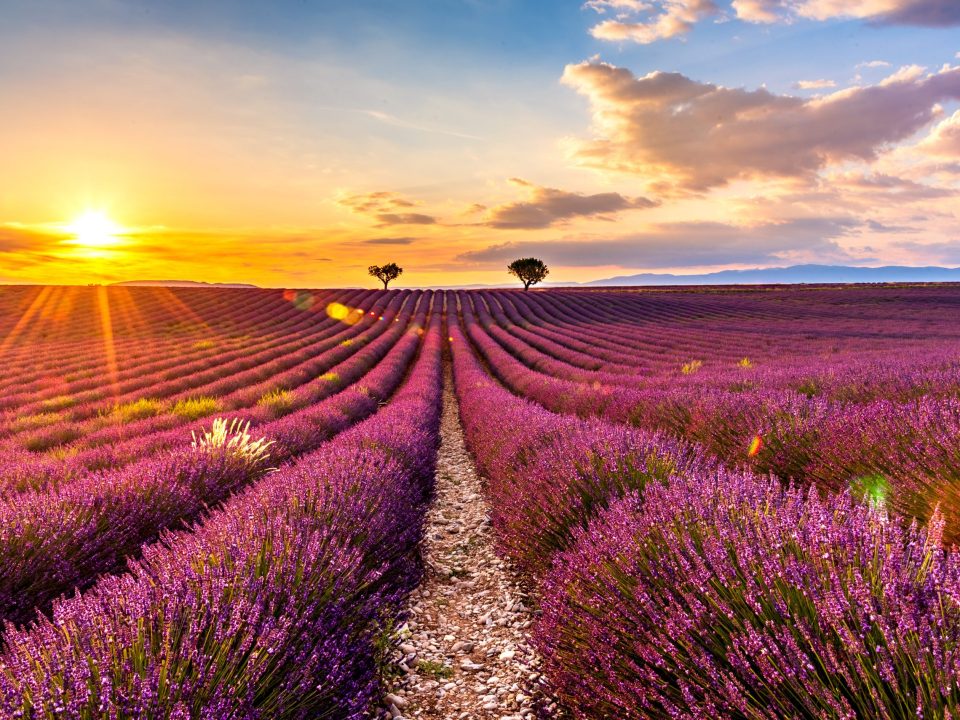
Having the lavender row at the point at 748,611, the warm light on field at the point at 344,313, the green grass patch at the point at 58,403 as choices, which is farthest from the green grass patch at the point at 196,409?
the warm light on field at the point at 344,313

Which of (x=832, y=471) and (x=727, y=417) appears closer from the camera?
(x=832, y=471)

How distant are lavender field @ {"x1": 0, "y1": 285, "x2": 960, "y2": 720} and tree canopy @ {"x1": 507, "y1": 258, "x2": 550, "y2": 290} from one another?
208 feet

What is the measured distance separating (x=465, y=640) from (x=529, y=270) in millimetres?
69633

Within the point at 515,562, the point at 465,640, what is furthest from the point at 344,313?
the point at 465,640

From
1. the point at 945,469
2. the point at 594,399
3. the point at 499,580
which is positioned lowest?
the point at 499,580

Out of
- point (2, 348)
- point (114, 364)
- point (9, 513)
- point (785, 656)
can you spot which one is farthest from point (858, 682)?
point (2, 348)

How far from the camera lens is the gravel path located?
2.79m

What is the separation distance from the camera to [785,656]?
161 centimetres

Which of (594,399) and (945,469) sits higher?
(945,469)

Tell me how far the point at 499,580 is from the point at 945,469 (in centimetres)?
334

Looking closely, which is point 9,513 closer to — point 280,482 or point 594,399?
point 280,482

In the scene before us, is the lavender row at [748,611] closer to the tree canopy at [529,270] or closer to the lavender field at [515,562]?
the lavender field at [515,562]

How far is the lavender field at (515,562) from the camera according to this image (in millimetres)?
1508

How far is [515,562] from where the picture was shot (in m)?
4.40
